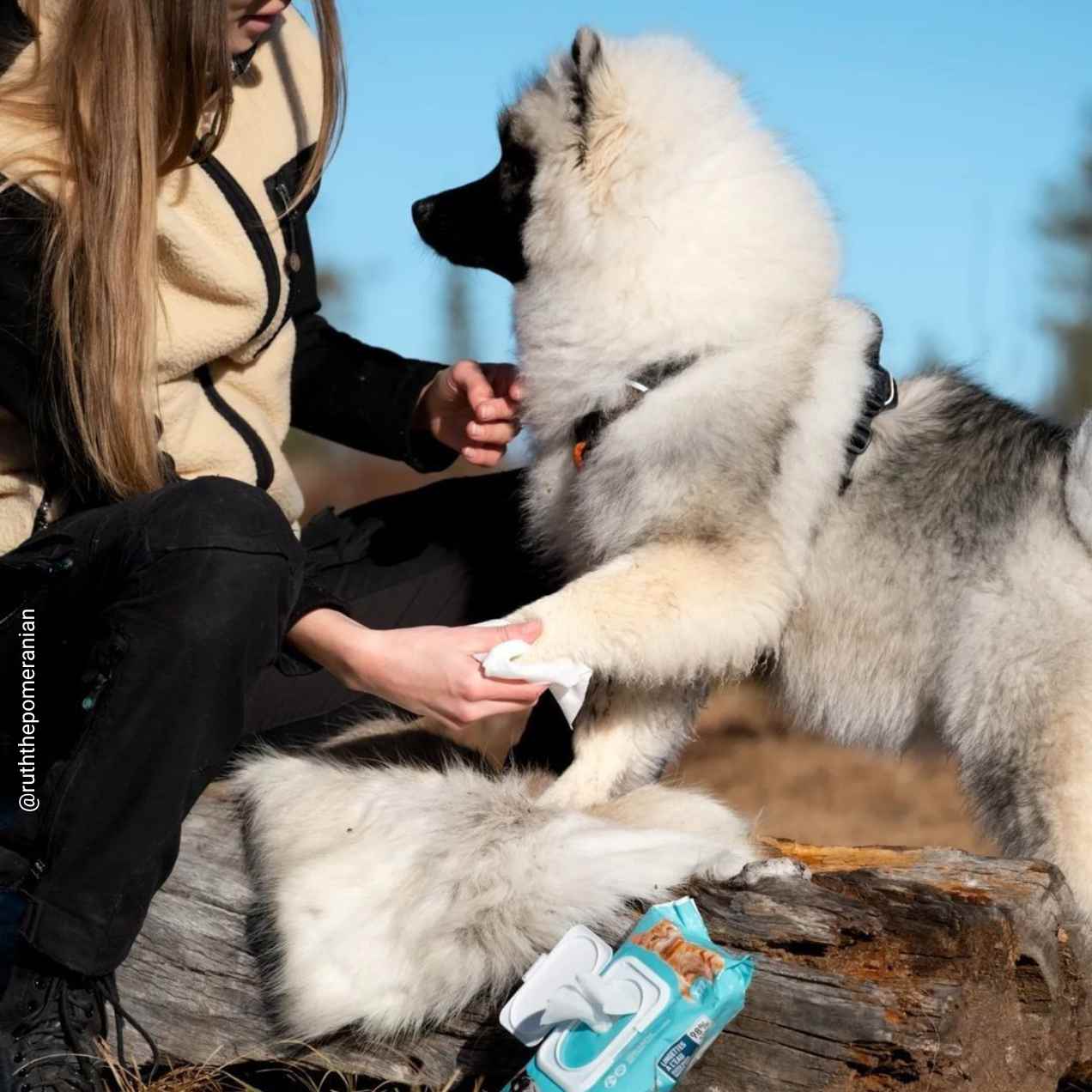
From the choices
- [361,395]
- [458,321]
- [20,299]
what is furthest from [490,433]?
[458,321]

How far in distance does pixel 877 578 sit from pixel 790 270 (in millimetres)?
559

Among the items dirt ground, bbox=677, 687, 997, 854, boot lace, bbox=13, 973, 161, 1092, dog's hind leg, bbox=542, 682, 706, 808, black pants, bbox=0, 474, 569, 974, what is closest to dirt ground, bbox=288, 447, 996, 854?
dirt ground, bbox=677, 687, 997, 854

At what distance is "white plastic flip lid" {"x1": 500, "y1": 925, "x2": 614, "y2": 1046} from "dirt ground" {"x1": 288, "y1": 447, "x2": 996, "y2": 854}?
3082 mm

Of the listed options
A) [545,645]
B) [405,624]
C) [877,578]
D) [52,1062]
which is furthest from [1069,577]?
[52,1062]

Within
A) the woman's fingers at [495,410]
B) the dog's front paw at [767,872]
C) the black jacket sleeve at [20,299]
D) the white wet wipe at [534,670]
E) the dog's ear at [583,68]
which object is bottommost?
the dog's front paw at [767,872]

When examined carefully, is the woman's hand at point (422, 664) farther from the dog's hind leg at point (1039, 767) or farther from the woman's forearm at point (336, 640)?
the dog's hind leg at point (1039, 767)

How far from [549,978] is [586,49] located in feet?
5.10

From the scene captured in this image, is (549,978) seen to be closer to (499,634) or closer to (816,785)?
(499,634)

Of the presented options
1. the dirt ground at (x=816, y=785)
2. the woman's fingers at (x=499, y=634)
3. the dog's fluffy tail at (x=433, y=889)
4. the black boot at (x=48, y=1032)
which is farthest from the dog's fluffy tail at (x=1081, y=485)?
the dirt ground at (x=816, y=785)

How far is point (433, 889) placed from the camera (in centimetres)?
173

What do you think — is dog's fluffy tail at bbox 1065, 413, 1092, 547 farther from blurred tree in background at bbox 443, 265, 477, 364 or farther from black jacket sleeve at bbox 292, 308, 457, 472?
blurred tree in background at bbox 443, 265, 477, 364

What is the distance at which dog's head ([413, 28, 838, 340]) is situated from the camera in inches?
86.0

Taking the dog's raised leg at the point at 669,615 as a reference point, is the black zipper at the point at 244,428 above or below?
above

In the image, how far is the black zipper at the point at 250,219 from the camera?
2.18 meters
